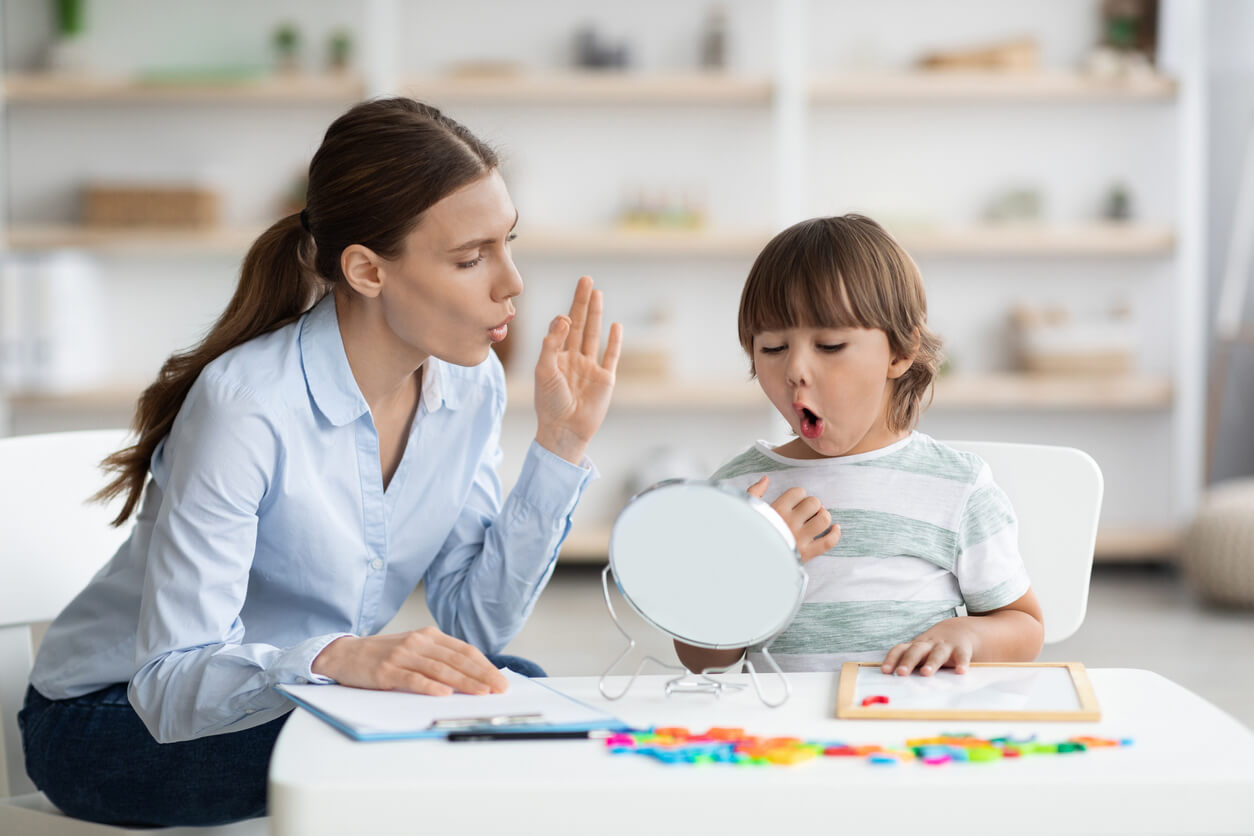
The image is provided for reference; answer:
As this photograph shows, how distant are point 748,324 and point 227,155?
343 centimetres

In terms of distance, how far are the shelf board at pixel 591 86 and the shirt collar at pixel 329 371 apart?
2.80 m

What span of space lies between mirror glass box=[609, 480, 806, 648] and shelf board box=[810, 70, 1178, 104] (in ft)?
11.0

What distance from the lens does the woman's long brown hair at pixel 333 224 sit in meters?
1.30

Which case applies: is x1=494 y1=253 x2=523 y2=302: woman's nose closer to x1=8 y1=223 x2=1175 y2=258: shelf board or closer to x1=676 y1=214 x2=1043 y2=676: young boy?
x1=676 y1=214 x2=1043 y2=676: young boy

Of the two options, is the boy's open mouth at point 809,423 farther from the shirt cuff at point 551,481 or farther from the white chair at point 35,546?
the white chair at point 35,546

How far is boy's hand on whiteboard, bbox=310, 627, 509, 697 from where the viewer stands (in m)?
0.97

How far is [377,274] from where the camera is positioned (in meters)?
1.35

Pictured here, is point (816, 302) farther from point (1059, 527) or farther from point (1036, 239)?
point (1036, 239)

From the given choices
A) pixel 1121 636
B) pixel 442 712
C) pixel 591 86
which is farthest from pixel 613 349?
pixel 591 86

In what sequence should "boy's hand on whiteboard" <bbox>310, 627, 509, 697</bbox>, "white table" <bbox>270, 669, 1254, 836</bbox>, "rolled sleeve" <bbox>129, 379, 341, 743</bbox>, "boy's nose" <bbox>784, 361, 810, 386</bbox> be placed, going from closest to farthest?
1. "white table" <bbox>270, 669, 1254, 836</bbox>
2. "boy's hand on whiteboard" <bbox>310, 627, 509, 697</bbox>
3. "rolled sleeve" <bbox>129, 379, 341, 743</bbox>
4. "boy's nose" <bbox>784, 361, 810, 386</bbox>

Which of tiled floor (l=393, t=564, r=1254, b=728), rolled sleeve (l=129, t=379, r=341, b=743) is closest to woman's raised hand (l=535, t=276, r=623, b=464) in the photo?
rolled sleeve (l=129, t=379, r=341, b=743)

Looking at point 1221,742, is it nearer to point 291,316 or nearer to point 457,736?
point 457,736

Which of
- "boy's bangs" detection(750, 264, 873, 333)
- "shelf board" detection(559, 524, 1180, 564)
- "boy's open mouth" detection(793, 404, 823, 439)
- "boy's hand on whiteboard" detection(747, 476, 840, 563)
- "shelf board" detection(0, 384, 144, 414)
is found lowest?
"shelf board" detection(559, 524, 1180, 564)

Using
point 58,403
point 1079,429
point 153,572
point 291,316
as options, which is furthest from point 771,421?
point 153,572
